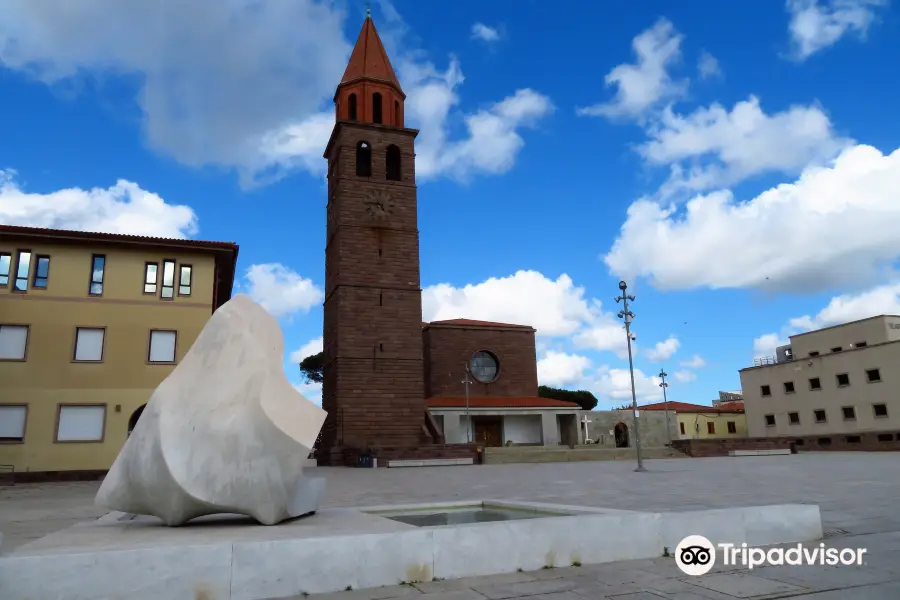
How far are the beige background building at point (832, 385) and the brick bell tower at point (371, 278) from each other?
30166 mm

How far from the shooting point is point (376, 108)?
38938 mm

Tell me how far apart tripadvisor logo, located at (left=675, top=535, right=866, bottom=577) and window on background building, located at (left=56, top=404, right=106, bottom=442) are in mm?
22997

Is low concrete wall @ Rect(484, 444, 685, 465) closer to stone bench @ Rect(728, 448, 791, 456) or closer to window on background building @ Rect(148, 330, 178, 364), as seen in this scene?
stone bench @ Rect(728, 448, 791, 456)

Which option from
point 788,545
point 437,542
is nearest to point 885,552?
point 788,545

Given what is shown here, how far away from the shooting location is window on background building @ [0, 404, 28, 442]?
22078mm

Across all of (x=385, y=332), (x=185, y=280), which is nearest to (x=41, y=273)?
(x=185, y=280)

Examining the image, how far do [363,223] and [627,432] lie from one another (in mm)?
26851

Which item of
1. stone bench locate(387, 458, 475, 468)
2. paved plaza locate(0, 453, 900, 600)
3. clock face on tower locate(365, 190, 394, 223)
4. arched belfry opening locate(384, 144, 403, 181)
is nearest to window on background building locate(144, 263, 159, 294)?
paved plaza locate(0, 453, 900, 600)

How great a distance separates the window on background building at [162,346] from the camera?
2419 centimetres

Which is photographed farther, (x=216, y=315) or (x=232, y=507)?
(x=216, y=315)

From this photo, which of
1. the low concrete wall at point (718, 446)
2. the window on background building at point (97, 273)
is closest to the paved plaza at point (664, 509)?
the window on background building at point (97, 273)

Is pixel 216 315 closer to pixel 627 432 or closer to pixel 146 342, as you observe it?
pixel 146 342

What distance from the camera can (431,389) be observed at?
141 ft

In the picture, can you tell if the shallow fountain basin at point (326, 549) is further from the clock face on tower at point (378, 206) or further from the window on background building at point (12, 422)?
the clock face on tower at point (378, 206)
